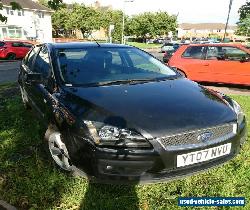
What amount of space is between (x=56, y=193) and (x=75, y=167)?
15.6 inches

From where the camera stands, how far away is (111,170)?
10.1 ft

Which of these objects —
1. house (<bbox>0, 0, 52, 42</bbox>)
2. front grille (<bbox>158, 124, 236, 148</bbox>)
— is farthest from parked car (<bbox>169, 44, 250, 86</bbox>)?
house (<bbox>0, 0, 52, 42</bbox>)

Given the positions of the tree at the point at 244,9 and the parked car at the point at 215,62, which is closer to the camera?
the parked car at the point at 215,62

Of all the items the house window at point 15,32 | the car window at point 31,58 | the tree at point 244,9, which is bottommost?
the house window at point 15,32

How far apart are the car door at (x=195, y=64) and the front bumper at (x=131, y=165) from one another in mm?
7722

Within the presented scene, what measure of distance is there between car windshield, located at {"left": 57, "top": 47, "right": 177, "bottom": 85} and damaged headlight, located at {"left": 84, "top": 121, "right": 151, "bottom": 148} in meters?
1.14

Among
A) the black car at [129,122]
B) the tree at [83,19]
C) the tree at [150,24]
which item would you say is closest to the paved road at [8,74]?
the black car at [129,122]

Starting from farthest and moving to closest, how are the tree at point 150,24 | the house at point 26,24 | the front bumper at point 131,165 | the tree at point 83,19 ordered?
1. the tree at point 150,24
2. the tree at point 83,19
3. the house at point 26,24
4. the front bumper at point 131,165

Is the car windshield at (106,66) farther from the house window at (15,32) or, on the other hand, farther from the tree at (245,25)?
the house window at (15,32)

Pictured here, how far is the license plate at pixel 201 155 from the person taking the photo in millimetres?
3119

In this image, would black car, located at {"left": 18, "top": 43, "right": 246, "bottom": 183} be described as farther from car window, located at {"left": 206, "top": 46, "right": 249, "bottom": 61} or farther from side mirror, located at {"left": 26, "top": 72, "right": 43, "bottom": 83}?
car window, located at {"left": 206, "top": 46, "right": 249, "bottom": 61}

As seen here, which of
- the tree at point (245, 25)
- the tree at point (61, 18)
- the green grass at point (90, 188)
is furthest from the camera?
the tree at point (61, 18)

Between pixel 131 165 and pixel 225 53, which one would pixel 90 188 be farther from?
pixel 225 53

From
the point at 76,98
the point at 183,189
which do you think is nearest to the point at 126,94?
the point at 76,98
